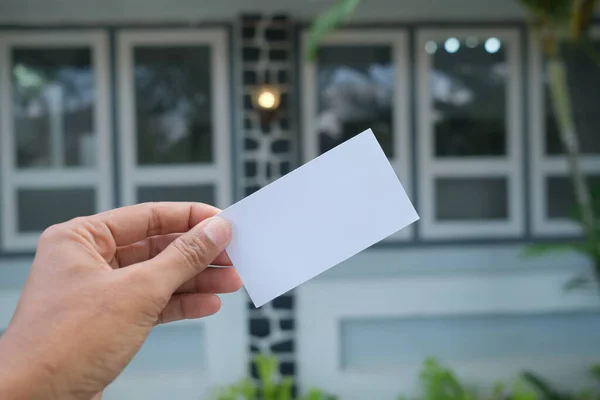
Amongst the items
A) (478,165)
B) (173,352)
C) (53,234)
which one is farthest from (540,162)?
(53,234)

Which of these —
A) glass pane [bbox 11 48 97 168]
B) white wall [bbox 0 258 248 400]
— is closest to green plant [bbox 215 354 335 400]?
white wall [bbox 0 258 248 400]

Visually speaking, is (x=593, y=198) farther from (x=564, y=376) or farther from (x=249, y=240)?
(x=249, y=240)

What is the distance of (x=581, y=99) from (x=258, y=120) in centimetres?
215

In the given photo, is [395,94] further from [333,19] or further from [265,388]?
[265,388]

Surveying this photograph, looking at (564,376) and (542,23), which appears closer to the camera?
(542,23)

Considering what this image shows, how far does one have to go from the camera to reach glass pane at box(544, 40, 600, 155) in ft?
11.8

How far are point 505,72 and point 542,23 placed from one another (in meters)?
0.72

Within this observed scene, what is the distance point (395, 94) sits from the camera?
138 inches

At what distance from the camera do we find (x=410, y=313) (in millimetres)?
3471

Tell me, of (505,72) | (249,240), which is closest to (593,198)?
(505,72)

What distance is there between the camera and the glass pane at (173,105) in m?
3.48

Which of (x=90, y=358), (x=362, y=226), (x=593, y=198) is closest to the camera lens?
(x=90, y=358)

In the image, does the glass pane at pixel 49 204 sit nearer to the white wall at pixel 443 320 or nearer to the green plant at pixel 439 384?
the white wall at pixel 443 320

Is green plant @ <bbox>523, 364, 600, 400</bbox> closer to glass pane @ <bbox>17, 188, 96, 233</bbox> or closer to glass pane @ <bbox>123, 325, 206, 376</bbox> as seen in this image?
glass pane @ <bbox>123, 325, 206, 376</bbox>
